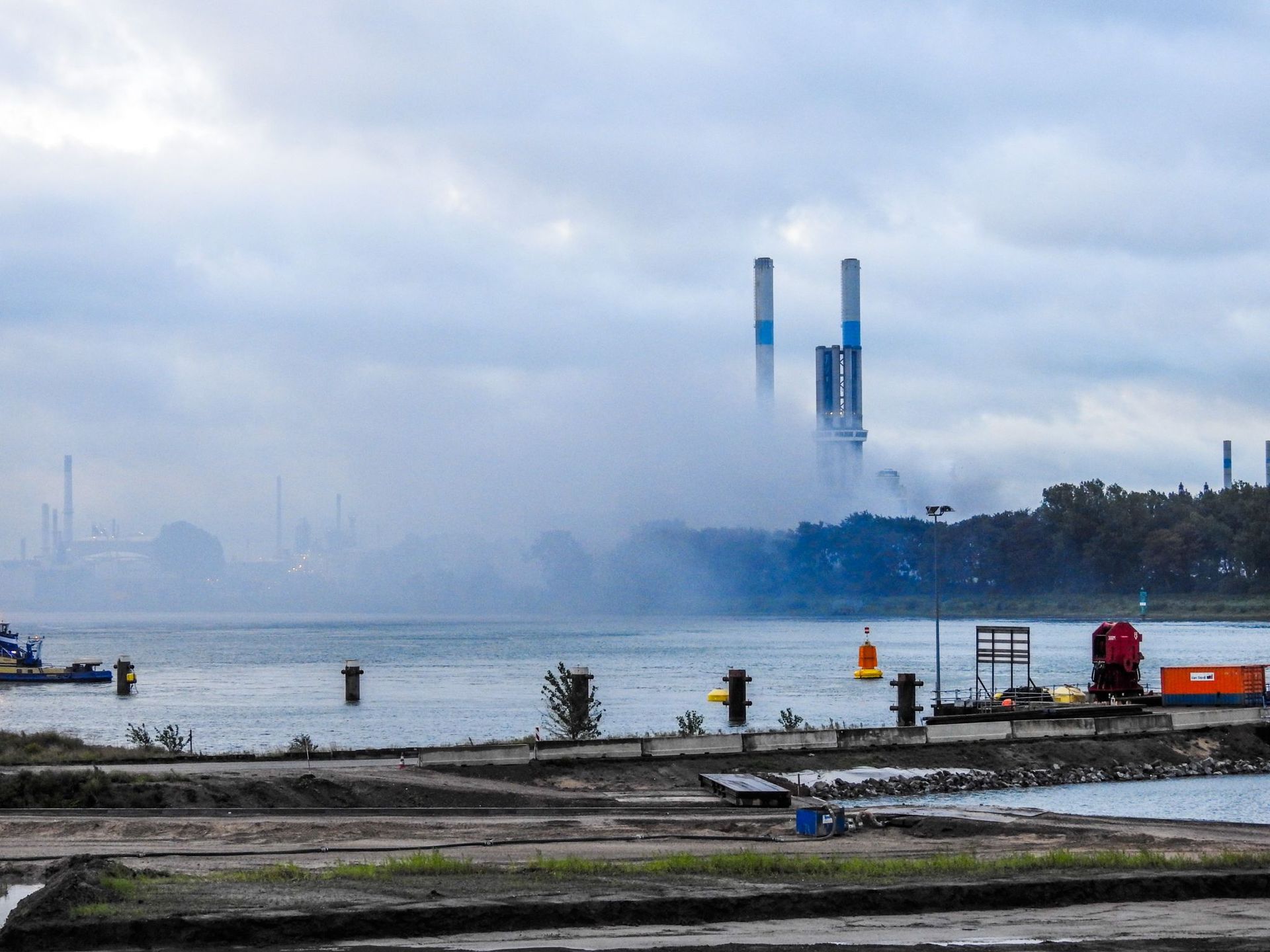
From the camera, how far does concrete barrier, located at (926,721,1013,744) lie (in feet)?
163

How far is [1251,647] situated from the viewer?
495 feet

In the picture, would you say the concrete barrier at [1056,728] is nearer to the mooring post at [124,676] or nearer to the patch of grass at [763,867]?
the patch of grass at [763,867]

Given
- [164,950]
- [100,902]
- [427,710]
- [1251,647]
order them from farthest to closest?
1. [1251,647]
2. [427,710]
3. [100,902]
4. [164,950]

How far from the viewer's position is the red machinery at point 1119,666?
66938 millimetres

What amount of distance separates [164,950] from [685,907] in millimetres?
7010

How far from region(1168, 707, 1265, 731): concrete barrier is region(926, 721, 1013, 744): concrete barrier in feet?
26.6

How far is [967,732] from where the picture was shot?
168 feet

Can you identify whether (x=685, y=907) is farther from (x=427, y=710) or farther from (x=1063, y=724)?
(x=427, y=710)

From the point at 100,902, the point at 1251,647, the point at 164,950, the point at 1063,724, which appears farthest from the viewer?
the point at 1251,647

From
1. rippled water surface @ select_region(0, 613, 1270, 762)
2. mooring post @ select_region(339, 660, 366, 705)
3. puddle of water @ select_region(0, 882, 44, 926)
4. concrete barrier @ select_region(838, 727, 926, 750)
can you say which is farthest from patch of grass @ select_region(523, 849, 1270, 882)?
mooring post @ select_region(339, 660, 366, 705)

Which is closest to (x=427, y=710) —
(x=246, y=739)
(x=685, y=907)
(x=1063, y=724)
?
(x=246, y=739)

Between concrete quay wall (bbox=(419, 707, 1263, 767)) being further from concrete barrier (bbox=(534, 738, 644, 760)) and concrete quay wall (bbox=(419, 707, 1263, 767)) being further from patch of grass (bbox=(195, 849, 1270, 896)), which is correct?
patch of grass (bbox=(195, 849, 1270, 896))

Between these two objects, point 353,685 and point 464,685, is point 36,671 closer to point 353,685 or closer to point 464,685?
point 464,685

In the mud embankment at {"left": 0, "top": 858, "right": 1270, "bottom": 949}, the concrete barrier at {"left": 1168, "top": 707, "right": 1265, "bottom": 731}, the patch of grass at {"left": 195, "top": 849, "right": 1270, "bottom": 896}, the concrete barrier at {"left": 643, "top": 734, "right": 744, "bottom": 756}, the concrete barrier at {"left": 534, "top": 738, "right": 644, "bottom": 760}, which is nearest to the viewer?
the mud embankment at {"left": 0, "top": 858, "right": 1270, "bottom": 949}
